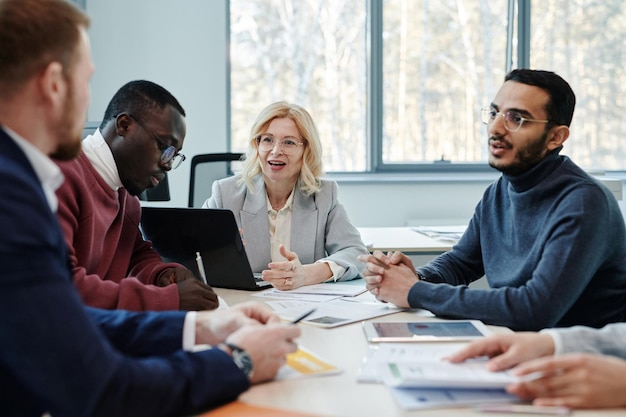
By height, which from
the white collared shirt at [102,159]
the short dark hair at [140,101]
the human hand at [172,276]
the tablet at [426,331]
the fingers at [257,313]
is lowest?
the tablet at [426,331]

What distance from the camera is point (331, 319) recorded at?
70.7 inches

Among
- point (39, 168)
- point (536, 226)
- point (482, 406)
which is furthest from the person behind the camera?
point (536, 226)

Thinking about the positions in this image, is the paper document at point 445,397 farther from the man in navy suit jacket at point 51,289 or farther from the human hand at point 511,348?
the man in navy suit jacket at point 51,289

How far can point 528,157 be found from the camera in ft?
6.70

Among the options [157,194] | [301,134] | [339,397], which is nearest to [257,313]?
[339,397]

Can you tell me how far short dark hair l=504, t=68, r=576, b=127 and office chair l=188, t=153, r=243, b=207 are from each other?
6.49 feet

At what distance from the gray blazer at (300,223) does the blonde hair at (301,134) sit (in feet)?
0.21

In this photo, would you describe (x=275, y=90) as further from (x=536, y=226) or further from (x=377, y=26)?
(x=536, y=226)

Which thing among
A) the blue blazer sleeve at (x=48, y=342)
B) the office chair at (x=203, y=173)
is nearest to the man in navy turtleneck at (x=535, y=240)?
the blue blazer sleeve at (x=48, y=342)

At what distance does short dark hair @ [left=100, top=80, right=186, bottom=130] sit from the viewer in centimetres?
206

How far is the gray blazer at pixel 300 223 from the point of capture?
106 inches

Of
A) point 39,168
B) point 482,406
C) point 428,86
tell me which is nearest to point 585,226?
point 482,406

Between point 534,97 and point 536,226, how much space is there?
385 mm

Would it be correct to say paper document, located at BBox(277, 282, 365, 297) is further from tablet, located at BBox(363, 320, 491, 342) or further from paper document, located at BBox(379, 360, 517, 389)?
paper document, located at BBox(379, 360, 517, 389)
